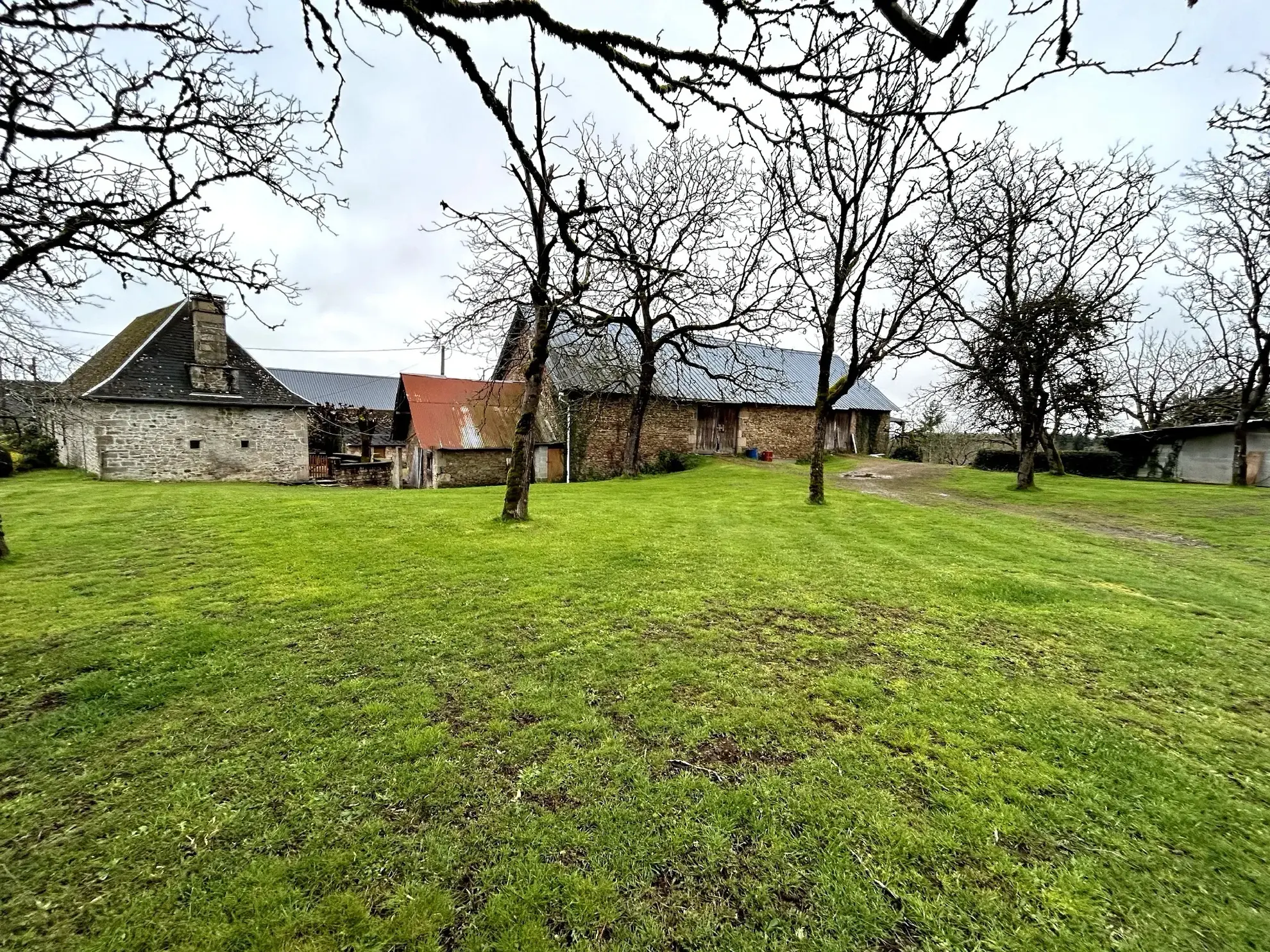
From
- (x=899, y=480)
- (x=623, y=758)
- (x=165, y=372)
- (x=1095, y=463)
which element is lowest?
(x=623, y=758)

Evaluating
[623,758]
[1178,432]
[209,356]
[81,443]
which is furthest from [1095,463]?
[81,443]

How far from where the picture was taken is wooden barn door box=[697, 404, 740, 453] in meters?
27.8

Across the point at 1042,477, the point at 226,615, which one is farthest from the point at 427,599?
the point at 1042,477

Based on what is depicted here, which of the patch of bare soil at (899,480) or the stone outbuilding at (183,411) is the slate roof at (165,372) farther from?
the patch of bare soil at (899,480)

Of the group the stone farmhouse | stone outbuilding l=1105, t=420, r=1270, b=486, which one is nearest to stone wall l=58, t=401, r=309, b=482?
the stone farmhouse

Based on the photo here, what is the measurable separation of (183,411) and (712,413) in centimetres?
2451

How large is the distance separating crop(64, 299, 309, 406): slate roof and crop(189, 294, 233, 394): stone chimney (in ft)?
0.86

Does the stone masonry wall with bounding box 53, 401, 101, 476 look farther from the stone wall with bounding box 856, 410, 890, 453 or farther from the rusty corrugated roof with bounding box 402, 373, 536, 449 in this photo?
the stone wall with bounding box 856, 410, 890, 453

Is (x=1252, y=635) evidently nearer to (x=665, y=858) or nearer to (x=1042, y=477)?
(x=665, y=858)

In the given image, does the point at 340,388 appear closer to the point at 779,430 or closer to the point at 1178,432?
the point at 779,430

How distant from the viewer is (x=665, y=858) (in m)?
2.56

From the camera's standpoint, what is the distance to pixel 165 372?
2202cm

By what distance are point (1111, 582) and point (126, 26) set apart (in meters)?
13.0

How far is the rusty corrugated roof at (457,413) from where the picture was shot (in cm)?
2230
